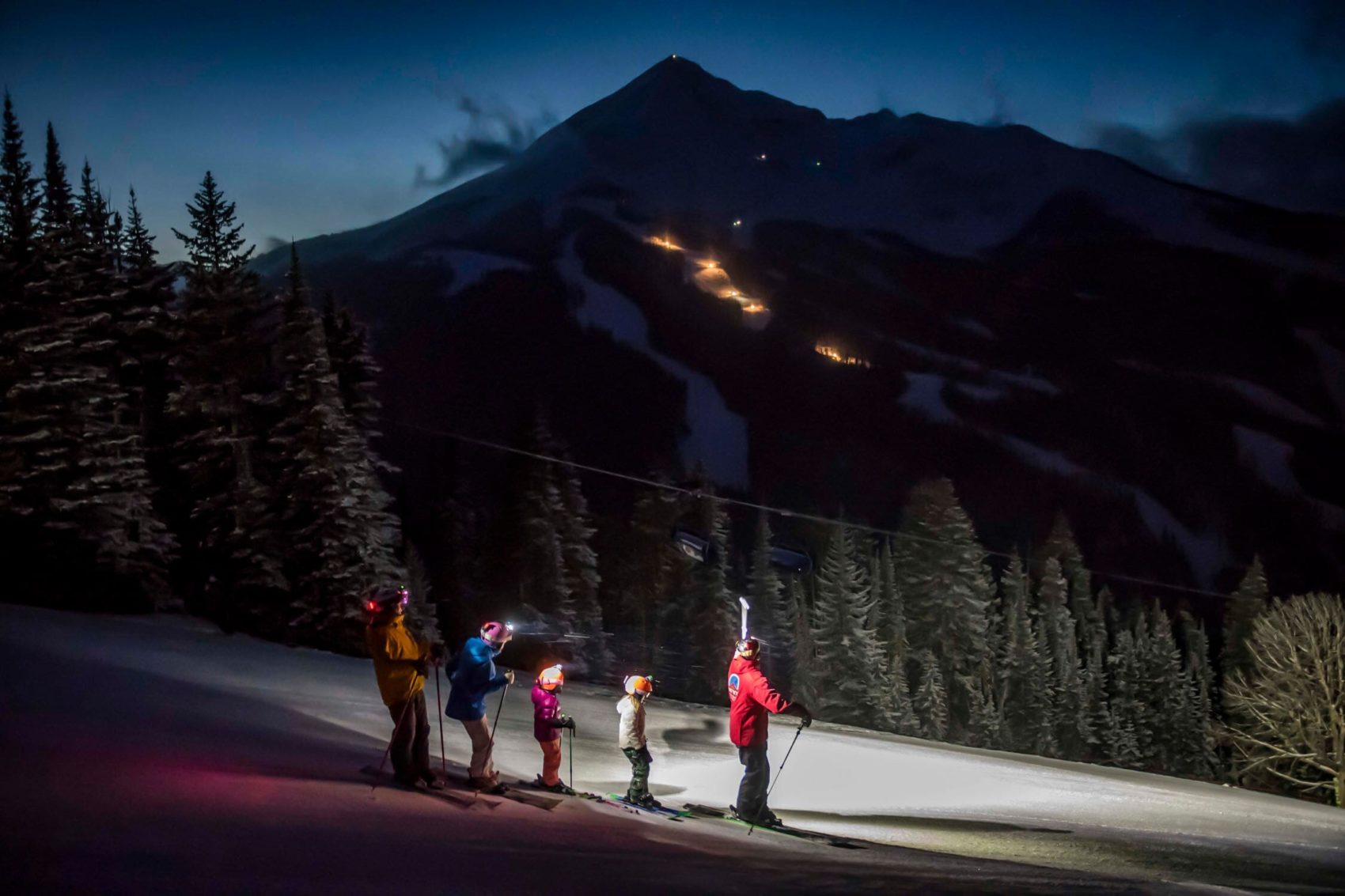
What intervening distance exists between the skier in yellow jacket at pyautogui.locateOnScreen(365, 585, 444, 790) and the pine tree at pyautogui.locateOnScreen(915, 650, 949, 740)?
4004 cm

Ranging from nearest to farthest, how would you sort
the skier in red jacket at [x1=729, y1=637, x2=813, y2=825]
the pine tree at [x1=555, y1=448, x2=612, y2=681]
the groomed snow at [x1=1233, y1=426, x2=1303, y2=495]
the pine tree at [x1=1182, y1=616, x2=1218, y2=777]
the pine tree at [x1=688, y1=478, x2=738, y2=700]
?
the skier in red jacket at [x1=729, y1=637, x2=813, y2=825] < the pine tree at [x1=555, y1=448, x2=612, y2=681] < the pine tree at [x1=688, y1=478, x2=738, y2=700] < the pine tree at [x1=1182, y1=616, x2=1218, y2=777] < the groomed snow at [x1=1233, y1=426, x2=1303, y2=495]

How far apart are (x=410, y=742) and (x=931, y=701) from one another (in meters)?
40.5

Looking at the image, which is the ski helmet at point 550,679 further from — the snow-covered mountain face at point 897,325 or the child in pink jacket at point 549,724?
the snow-covered mountain face at point 897,325

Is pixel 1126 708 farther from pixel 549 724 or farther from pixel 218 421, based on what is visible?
pixel 549 724

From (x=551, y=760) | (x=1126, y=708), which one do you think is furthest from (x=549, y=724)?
(x=1126, y=708)

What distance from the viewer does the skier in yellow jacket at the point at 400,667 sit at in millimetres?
8492

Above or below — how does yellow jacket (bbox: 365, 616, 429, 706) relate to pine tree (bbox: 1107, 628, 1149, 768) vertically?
above

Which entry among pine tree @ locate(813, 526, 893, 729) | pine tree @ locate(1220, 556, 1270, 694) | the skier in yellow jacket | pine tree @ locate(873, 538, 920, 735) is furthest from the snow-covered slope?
pine tree @ locate(1220, 556, 1270, 694)

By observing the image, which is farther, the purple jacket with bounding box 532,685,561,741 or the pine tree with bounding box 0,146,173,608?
the pine tree with bounding box 0,146,173,608

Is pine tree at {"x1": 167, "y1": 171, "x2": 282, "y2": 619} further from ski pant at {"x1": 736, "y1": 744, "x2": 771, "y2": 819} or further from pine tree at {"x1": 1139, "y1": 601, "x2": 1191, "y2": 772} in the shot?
pine tree at {"x1": 1139, "y1": 601, "x2": 1191, "y2": 772}

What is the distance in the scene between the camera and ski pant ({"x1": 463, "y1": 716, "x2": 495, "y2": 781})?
9.30 metres

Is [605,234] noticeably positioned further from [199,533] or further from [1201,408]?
[199,533]

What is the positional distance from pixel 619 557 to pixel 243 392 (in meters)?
23.5

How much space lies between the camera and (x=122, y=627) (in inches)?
776
